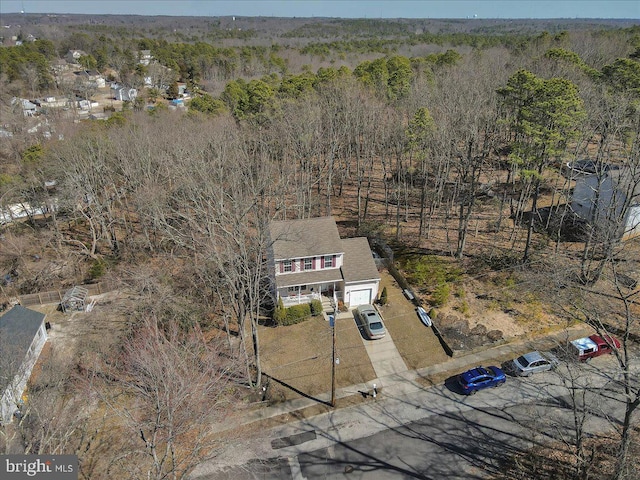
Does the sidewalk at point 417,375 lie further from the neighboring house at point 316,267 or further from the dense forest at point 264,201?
the neighboring house at point 316,267

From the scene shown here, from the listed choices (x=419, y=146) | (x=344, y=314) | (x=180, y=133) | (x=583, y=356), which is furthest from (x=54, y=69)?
(x=583, y=356)

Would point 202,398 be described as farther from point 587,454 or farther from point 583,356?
point 583,356

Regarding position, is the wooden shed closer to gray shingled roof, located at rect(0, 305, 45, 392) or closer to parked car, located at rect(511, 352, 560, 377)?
gray shingled roof, located at rect(0, 305, 45, 392)

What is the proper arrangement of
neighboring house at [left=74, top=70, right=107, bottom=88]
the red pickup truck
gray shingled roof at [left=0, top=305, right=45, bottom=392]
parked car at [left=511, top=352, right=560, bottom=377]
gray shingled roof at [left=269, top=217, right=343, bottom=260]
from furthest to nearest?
1. neighboring house at [left=74, top=70, right=107, bottom=88]
2. gray shingled roof at [left=269, top=217, right=343, bottom=260]
3. the red pickup truck
4. parked car at [left=511, top=352, right=560, bottom=377]
5. gray shingled roof at [left=0, top=305, right=45, bottom=392]

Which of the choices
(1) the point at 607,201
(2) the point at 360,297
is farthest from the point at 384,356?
(1) the point at 607,201

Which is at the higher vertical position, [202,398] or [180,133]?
[180,133]

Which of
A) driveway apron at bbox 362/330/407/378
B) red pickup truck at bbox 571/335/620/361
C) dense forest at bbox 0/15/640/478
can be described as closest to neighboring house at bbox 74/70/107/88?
dense forest at bbox 0/15/640/478

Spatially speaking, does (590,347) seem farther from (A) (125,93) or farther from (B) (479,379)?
(A) (125,93)
